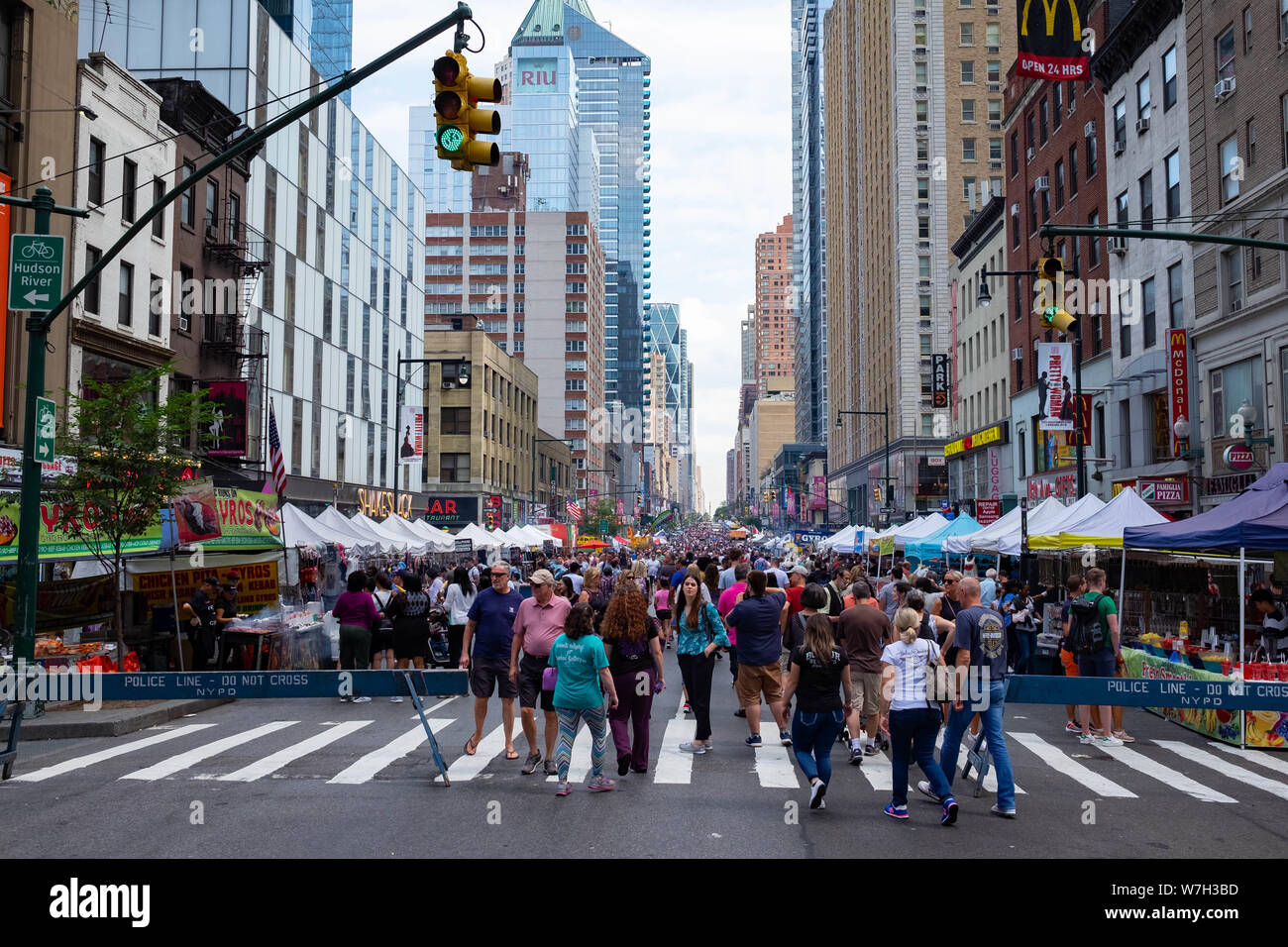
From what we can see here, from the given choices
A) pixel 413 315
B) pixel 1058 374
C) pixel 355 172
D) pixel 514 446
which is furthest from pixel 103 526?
pixel 514 446

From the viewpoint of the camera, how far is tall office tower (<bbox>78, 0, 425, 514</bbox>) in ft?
125

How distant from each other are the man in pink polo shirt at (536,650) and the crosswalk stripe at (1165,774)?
20.0 ft

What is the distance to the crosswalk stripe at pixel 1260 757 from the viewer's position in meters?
11.2

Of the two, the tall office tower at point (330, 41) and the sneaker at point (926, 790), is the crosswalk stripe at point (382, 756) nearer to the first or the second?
the sneaker at point (926, 790)

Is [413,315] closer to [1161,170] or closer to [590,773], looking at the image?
[1161,170]

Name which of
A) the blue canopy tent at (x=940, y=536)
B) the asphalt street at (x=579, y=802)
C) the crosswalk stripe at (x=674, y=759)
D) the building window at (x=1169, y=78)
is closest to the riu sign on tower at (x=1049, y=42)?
the building window at (x=1169, y=78)

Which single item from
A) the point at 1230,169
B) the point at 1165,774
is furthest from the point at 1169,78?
the point at 1165,774

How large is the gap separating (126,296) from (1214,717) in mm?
28103

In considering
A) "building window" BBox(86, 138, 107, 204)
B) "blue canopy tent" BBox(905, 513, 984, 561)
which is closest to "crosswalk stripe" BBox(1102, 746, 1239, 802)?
"blue canopy tent" BBox(905, 513, 984, 561)

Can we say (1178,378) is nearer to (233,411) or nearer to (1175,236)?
(1175,236)

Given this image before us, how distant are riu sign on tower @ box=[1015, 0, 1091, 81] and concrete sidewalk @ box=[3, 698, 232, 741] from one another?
2201 centimetres

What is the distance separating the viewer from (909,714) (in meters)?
8.32

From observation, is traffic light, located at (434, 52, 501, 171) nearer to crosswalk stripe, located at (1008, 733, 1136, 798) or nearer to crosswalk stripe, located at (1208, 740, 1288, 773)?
crosswalk stripe, located at (1008, 733, 1136, 798)

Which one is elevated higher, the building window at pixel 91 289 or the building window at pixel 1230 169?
the building window at pixel 1230 169
